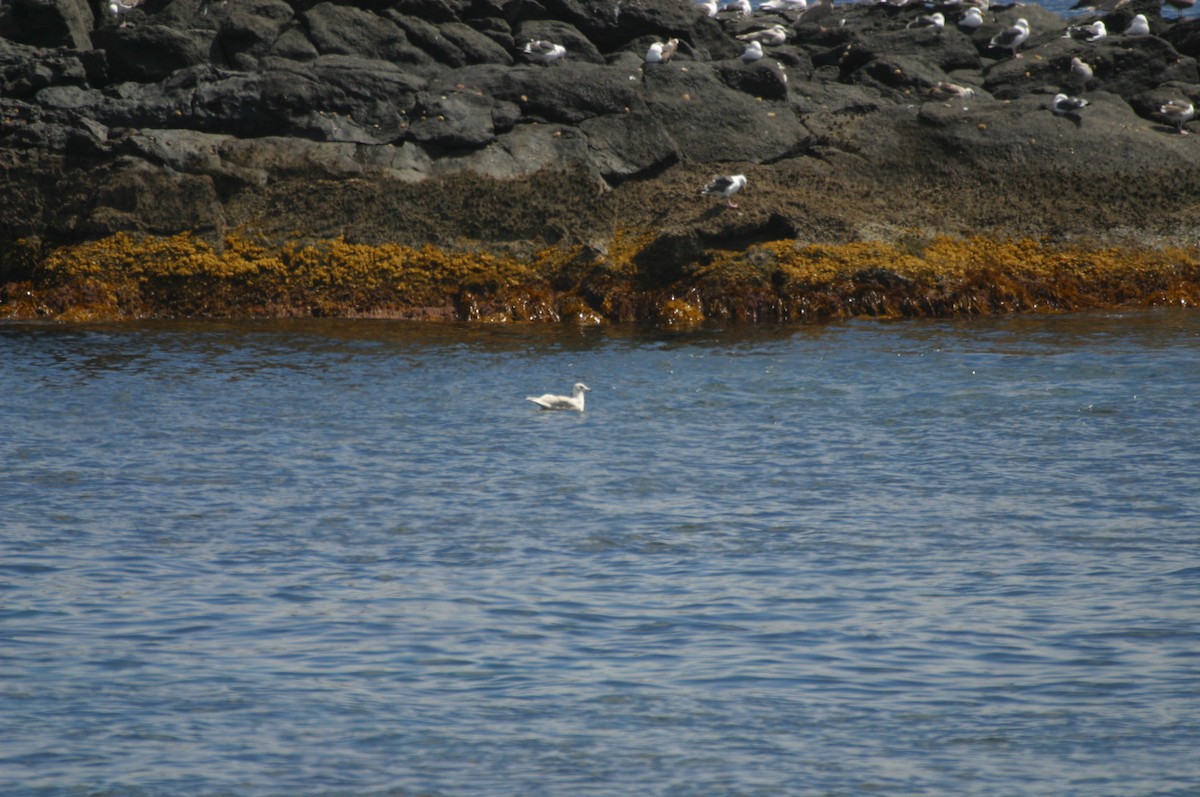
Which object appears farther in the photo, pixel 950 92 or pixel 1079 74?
pixel 1079 74

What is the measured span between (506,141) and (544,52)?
11.5 feet

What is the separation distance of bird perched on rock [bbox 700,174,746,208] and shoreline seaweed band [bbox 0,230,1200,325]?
994 millimetres

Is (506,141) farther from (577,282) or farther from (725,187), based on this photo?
(725,187)

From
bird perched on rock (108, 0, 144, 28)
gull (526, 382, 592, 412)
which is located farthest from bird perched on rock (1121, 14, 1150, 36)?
bird perched on rock (108, 0, 144, 28)

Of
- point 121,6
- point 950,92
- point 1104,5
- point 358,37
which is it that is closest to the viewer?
point 358,37

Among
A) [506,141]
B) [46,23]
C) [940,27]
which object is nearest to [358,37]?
[506,141]

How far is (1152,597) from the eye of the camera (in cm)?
932

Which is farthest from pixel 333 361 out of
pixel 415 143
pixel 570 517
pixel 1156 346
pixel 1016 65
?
pixel 1016 65

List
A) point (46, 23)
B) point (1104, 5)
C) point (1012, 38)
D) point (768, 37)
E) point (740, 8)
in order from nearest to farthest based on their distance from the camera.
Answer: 1. point (46, 23)
2. point (1012, 38)
3. point (768, 37)
4. point (1104, 5)
5. point (740, 8)

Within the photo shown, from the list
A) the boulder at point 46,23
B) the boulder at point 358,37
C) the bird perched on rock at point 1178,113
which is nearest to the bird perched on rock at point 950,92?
the bird perched on rock at point 1178,113

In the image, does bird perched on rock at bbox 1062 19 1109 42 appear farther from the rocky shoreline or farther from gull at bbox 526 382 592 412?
gull at bbox 526 382 592 412

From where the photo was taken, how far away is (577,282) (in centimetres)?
2261

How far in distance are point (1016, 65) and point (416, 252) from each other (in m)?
13.3

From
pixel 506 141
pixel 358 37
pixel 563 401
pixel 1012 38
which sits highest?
pixel 1012 38
